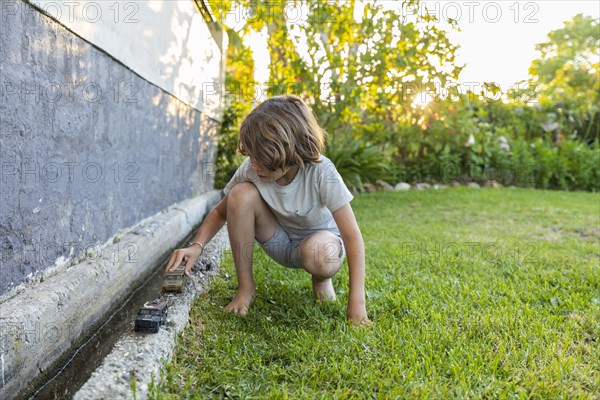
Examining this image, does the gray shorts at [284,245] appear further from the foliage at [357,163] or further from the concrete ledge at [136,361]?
the foliage at [357,163]

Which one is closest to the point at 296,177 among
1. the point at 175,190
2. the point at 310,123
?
the point at 310,123

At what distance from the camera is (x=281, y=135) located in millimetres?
2049

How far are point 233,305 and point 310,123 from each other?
31.9 inches

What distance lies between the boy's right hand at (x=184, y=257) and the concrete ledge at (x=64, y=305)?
0.33m

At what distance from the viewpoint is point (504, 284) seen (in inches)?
101

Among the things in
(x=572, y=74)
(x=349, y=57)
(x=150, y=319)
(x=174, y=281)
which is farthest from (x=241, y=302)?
(x=572, y=74)

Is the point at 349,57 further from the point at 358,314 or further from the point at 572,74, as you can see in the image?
the point at 572,74

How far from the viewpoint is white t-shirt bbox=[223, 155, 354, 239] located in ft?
6.95

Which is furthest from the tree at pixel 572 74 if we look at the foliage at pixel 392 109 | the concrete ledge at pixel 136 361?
the concrete ledge at pixel 136 361

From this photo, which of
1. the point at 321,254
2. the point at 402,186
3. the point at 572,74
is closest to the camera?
the point at 321,254

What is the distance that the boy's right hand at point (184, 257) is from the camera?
2.12 meters

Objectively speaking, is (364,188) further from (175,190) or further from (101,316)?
(101,316)

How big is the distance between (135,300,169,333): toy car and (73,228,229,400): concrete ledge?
2 centimetres

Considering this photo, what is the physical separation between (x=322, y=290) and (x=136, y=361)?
39.0 inches
